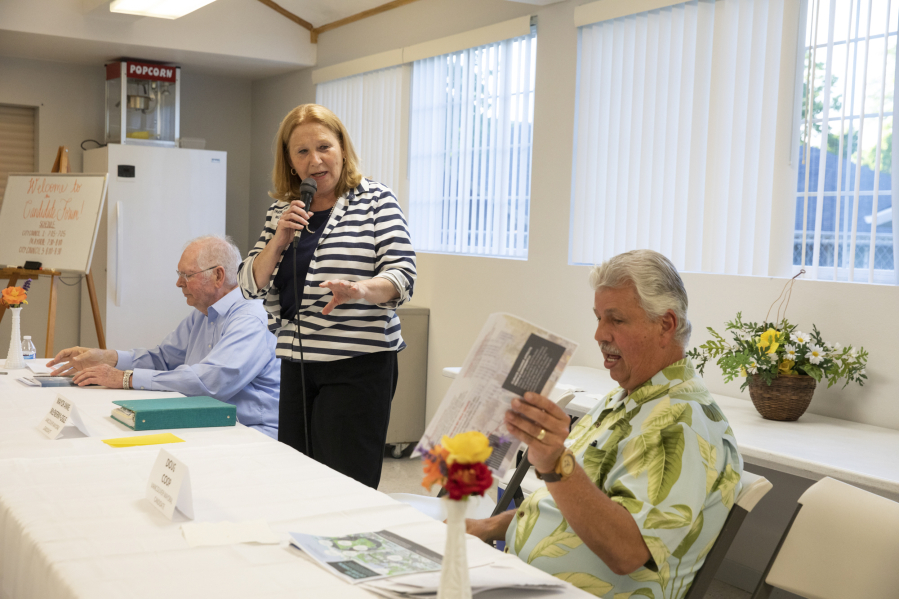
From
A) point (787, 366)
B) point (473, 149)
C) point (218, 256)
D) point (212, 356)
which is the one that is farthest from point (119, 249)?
point (787, 366)

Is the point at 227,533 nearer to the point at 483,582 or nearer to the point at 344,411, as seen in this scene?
the point at 483,582

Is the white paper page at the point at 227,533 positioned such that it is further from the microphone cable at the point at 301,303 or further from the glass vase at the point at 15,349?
the glass vase at the point at 15,349

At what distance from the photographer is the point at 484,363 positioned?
43.1 inches

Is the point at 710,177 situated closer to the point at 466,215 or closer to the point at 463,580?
the point at 466,215

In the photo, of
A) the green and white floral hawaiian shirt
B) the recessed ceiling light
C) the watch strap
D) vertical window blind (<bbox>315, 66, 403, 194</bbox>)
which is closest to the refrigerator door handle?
the recessed ceiling light

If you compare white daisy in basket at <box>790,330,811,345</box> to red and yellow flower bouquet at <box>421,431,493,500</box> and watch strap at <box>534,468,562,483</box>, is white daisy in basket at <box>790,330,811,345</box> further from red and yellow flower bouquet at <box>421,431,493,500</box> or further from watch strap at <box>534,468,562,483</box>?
red and yellow flower bouquet at <box>421,431,493,500</box>

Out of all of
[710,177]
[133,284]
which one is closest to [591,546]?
[710,177]

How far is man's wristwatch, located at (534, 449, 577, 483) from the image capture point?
4.12ft

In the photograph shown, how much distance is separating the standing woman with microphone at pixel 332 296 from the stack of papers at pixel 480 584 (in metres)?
1.03

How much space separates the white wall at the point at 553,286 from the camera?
2.73 meters

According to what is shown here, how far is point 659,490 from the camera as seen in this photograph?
1336mm

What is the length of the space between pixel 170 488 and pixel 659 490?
31.7 inches

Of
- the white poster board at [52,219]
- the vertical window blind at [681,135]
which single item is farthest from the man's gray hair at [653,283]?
the white poster board at [52,219]

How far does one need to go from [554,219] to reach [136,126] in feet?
10.9
